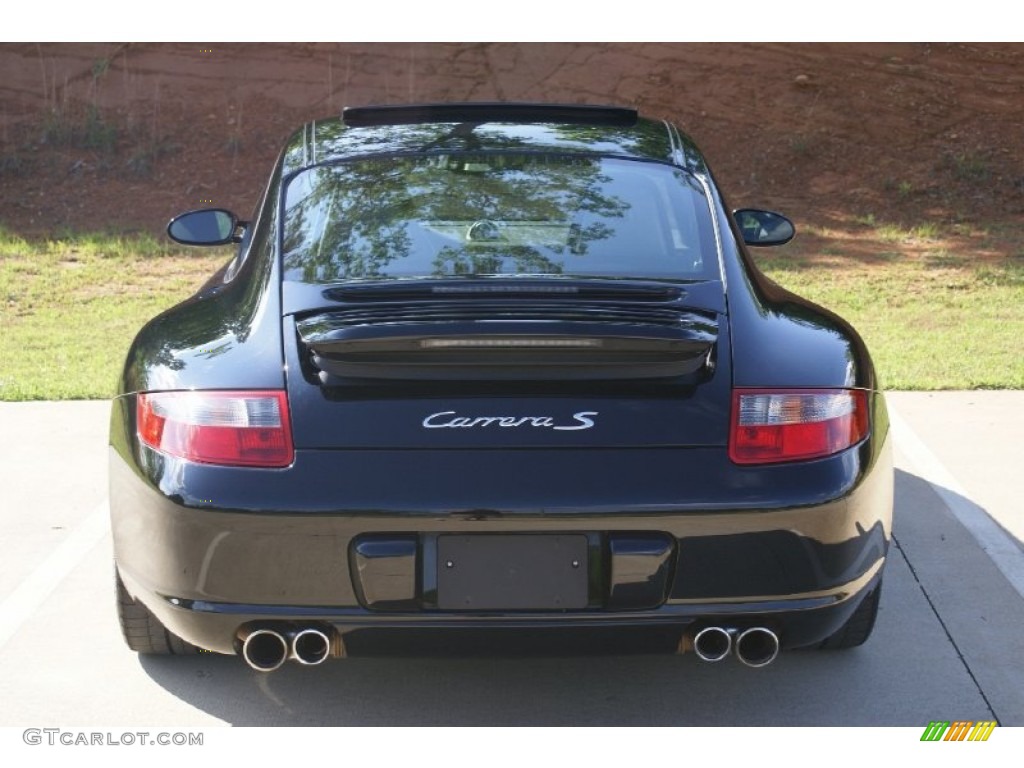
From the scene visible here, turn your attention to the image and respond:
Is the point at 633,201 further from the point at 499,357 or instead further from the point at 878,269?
the point at 878,269

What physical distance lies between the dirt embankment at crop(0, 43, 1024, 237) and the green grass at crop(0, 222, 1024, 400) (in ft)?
2.82

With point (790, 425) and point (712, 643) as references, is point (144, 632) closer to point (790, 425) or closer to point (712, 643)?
point (712, 643)

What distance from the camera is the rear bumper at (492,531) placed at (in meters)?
3.45

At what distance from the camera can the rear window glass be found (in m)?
4.19

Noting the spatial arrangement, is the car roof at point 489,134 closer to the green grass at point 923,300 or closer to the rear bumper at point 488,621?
the rear bumper at point 488,621

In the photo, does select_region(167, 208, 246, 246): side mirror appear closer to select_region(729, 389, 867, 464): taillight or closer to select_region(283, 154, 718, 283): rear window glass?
select_region(283, 154, 718, 283): rear window glass

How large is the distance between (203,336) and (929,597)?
8.32 ft

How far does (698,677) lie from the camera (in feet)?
14.1

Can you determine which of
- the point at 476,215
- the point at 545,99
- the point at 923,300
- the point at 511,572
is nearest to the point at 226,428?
the point at 511,572

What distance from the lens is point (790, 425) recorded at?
142 inches

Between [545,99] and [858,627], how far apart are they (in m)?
12.3

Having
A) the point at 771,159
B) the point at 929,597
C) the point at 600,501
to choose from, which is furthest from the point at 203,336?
the point at 771,159

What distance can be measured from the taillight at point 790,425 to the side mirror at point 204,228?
2.54 metres

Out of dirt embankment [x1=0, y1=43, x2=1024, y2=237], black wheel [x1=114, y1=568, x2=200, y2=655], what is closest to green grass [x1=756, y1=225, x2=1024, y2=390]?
dirt embankment [x1=0, y1=43, x2=1024, y2=237]
